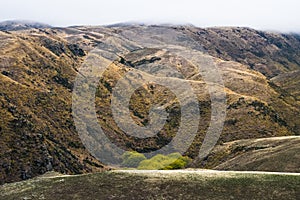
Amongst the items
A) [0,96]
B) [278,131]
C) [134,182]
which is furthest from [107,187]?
[278,131]

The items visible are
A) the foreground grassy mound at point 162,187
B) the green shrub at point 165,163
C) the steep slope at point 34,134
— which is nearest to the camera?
the foreground grassy mound at point 162,187

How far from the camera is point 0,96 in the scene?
168 meters

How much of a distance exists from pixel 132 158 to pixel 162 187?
12095cm

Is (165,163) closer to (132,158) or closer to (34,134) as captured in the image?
(132,158)

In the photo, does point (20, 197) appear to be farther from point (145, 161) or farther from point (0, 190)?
point (145, 161)

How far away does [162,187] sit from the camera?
50312 millimetres

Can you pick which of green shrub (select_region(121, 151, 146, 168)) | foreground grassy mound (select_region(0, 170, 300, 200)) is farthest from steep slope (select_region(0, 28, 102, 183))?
foreground grassy mound (select_region(0, 170, 300, 200))

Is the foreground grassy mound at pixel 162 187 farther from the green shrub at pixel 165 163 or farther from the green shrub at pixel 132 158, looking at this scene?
the green shrub at pixel 132 158

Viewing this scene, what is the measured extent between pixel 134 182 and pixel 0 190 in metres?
20.4

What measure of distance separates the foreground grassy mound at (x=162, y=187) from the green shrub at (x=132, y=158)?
361 feet

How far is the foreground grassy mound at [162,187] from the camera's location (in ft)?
155

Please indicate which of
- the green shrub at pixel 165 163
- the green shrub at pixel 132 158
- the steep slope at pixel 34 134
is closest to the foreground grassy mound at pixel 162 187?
the steep slope at pixel 34 134

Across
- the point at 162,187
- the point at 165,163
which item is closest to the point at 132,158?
the point at 165,163

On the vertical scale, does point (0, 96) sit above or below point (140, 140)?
above
